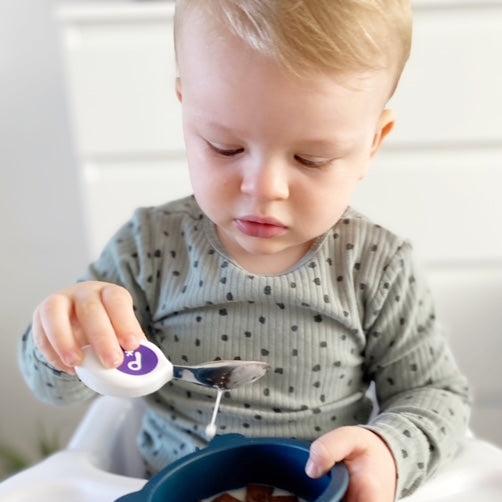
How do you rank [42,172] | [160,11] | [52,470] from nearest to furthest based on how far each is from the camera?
[52,470]
[160,11]
[42,172]

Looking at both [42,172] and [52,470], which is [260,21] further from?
[42,172]

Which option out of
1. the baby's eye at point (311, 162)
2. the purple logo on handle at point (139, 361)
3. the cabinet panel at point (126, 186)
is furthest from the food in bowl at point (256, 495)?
the cabinet panel at point (126, 186)

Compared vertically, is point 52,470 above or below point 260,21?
below

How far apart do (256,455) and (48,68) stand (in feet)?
2.30

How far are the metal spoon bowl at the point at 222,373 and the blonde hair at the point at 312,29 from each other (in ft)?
0.71

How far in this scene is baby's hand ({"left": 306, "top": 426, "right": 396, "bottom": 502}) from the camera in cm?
51

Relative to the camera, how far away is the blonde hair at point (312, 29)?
0.47 meters

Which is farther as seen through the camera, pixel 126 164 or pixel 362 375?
pixel 126 164

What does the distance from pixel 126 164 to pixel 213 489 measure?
50cm

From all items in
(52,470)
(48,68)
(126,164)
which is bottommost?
(52,470)

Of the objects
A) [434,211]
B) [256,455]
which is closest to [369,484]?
[256,455]

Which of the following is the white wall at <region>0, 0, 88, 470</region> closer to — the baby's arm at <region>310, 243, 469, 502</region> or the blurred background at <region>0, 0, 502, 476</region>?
the blurred background at <region>0, 0, 502, 476</region>

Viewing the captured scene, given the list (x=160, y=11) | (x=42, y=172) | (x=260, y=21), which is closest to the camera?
(x=260, y=21)

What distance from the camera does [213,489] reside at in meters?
0.55
